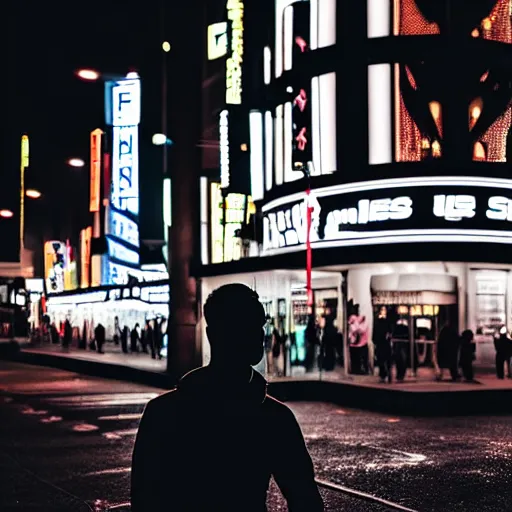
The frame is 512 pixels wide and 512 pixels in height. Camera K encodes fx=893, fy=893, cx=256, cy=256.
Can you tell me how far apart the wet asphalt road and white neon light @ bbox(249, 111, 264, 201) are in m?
11.4

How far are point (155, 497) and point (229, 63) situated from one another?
29.0m

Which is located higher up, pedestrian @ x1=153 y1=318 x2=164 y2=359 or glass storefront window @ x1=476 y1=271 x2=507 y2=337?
glass storefront window @ x1=476 y1=271 x2=507 y2=337

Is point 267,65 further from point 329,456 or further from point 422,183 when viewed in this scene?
point 329,456

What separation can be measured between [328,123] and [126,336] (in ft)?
66.1

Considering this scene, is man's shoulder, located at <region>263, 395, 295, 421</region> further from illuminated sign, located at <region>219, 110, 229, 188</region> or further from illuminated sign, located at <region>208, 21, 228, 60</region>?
illuminated sign, located at <region>208, 21, 228, 60</region>

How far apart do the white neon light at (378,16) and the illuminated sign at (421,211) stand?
4.50 m

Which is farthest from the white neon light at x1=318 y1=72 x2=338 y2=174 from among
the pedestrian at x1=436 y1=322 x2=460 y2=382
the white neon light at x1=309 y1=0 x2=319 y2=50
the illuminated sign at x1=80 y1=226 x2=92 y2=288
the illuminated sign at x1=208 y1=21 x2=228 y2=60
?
the illuminated sign at x1=80 y1=226 x2=92 y2=288

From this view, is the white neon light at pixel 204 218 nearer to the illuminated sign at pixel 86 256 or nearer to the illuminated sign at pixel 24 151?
the illuminated sign at pixel 86 256

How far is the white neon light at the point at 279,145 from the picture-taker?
28531mm

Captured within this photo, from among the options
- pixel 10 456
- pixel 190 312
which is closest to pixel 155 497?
pixel 10 456

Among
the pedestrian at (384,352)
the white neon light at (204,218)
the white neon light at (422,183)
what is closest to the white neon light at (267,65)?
the white neon light at (422,183)

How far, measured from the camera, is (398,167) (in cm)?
2520

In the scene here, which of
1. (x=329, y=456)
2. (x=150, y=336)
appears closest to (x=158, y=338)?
(x=150, y=336)

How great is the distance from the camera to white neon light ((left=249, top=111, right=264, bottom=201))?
30375mm
